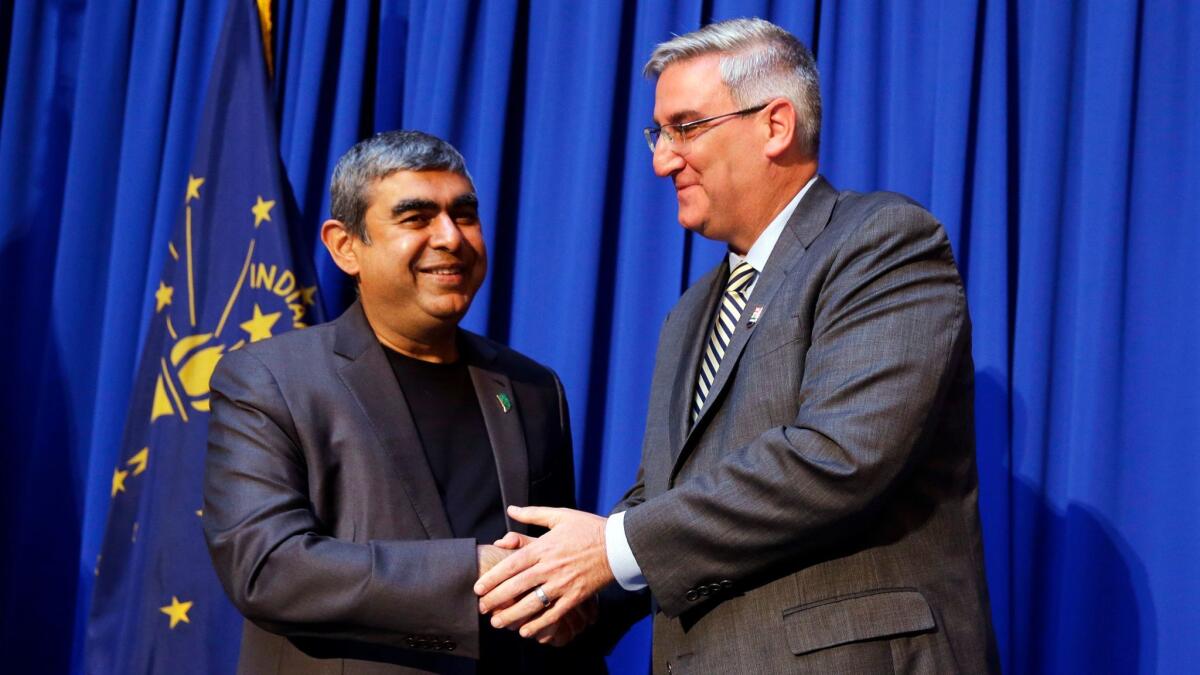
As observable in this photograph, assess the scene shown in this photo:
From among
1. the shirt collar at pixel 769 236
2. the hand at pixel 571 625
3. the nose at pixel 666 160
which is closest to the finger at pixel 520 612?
the hand at pixel 571 625

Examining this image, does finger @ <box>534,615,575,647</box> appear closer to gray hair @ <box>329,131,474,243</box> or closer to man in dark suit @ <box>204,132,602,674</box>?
man in dark suit @ <box>204,132,602,674</box>

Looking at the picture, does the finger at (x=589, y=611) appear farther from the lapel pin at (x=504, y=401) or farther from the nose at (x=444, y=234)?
the nose at (x=444, y=234)

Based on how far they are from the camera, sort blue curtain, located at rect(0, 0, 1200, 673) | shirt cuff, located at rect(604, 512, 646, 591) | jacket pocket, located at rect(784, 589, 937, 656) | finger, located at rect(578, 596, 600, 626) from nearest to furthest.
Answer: jacket pocket, located at rect(784, 589, 937, 656), shirt cuff, located at rect(604, 512, 646, 591), finger, located at rect(578, 596, 600, 626), blue curtain, located at rect(0, 0, 1200, 673)

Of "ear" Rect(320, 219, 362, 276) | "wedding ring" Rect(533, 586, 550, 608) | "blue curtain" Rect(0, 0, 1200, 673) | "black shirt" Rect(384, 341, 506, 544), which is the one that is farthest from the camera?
"blue curtain" Rect(0, 0, 1200, 673)

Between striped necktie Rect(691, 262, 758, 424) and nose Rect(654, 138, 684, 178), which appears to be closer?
striped necktie Rect(691, 262, 758, 424)

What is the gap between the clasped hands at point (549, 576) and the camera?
2.05 m

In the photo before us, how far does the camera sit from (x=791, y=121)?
2287mm

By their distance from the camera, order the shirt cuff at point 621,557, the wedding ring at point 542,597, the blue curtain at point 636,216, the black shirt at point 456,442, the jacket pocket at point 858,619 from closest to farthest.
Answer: the jacket pocket at point 858,619 < the shirt cuff at point 621,557 < the wedding ring at point 542,597 < the black shirt at point 456,442 < the blue curtain at point 636,216

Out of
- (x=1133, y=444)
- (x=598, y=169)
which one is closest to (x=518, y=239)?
(x=598, y=169)

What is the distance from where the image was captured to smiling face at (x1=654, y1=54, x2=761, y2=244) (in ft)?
7.49

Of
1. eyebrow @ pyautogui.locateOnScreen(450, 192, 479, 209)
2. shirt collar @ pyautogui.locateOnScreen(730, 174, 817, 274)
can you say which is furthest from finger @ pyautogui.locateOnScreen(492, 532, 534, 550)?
eyebrow @ pyautogui.locateOnScreen(450, 192, 479, 209)

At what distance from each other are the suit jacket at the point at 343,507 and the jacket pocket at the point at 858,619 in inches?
23.3

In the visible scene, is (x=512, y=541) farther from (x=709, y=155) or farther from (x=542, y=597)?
(x=709, y=155)

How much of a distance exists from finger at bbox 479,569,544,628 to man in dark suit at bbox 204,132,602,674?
1.7 inches
